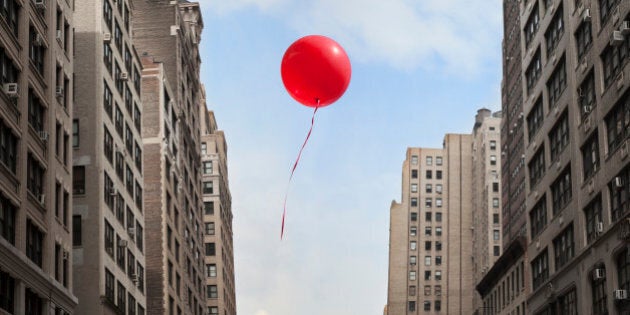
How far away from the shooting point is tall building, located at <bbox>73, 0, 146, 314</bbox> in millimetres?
61906

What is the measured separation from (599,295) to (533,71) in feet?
71.9

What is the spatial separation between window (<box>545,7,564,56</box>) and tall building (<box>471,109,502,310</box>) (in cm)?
8804

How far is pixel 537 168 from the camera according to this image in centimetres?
7175

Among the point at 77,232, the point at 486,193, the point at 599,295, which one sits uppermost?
the point at 486,193

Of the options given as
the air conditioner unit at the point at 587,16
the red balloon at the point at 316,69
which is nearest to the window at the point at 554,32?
the air conditioner unit at the point at 587,16

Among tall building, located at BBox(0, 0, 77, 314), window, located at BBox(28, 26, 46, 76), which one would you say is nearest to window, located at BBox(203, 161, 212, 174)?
tall building, located at BBox(0, 0, 77, 314)

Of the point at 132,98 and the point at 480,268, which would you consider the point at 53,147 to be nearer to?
the point at 132,98

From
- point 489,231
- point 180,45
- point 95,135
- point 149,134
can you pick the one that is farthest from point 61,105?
point 489,231

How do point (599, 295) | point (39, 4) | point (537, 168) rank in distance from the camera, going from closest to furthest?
point (39, 4) → point (599, 295) → point (537, 168)

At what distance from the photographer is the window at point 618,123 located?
49.4 m

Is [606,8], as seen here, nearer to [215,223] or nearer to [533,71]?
[533,71]

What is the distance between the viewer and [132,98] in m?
74.3

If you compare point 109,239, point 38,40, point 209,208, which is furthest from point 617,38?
point 209,208

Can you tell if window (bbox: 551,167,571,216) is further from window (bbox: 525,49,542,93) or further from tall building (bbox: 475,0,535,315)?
tall building (bbox: 475,0,535,315)
